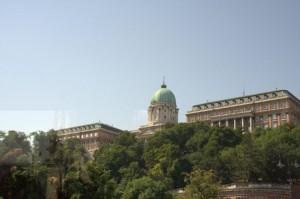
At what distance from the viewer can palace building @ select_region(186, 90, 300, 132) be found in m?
110

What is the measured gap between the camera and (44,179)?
35000 millimetres

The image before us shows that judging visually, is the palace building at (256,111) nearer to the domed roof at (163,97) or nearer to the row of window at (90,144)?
the domed roof at (163,97)

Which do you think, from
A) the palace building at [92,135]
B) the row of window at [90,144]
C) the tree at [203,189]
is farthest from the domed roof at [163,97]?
the tree at [203,189]

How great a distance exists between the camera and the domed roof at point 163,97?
13325cm

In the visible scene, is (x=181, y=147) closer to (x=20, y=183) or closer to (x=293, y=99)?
(x=293, y=99)

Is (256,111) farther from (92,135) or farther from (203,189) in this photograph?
(203,189)

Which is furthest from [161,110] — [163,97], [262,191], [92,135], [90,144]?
[262,191]

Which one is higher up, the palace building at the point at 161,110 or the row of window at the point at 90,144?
the palace building at the point at 161,110

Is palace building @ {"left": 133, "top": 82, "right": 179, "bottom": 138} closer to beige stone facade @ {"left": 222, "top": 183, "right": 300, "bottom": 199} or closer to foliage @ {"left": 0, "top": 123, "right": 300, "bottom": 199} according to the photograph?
foliage @ {"left": 0, "top": 123, "right": 300, "bottom": 199}

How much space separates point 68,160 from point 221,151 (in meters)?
47.6

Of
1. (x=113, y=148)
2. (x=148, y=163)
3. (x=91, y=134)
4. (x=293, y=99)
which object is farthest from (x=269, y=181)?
(x=91, y=134)

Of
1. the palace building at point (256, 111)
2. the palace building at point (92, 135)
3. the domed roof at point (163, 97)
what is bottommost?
the palace building at point (92, 135)

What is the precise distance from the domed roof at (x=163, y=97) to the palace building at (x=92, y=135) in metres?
17.5

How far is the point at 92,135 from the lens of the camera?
13812 cm
